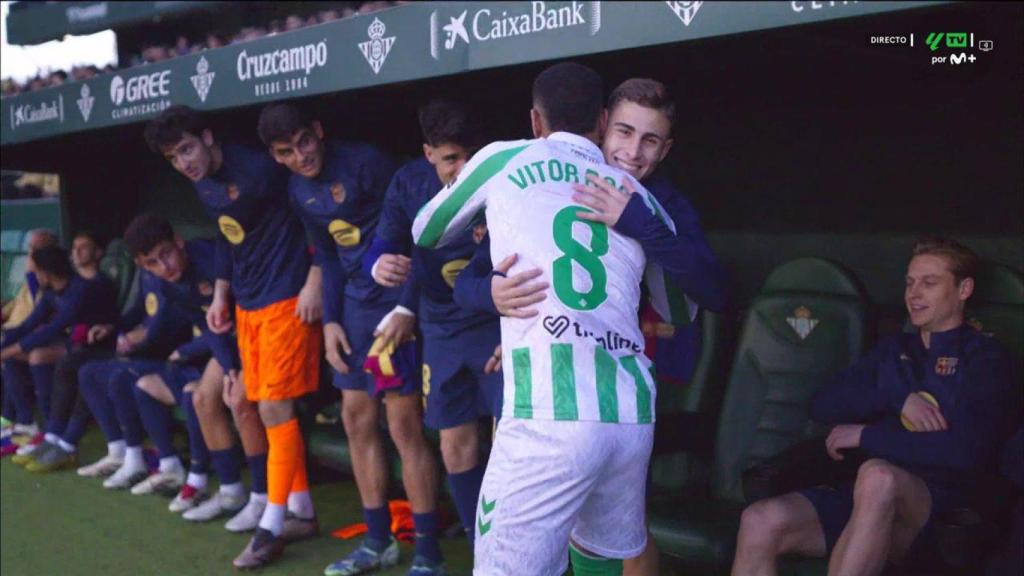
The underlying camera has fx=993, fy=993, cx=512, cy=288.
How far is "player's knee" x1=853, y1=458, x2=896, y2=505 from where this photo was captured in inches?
92.7

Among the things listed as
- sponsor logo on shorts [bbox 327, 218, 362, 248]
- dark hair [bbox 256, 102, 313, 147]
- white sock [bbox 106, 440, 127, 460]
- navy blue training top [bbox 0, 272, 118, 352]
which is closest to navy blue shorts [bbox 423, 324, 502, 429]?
sponsor logo on shorts [bbox 327, 218, 362, 248]

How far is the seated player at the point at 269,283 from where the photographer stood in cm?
373

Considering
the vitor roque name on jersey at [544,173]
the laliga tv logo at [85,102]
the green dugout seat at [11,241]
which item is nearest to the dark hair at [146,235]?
the laliga tv logo at [85,102]

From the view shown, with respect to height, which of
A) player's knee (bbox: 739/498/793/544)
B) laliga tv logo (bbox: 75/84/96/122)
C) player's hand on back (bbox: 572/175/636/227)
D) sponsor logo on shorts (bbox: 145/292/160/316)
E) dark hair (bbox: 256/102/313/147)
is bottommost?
player's knee (bbox: 739/498/793/544)

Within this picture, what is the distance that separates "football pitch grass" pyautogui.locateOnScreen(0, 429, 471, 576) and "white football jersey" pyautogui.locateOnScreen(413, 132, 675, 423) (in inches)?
63.4

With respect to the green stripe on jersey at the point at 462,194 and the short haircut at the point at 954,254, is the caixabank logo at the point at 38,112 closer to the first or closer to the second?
the green stripe on jersey at the point at 462,194

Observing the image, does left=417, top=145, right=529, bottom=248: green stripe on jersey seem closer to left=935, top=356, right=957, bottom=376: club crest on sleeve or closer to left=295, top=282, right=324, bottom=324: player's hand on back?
left=935, top=356, right=957, bottom=376: club crest on sleeve

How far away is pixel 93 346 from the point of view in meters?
5.56

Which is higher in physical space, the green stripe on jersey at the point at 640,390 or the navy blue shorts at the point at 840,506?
the green stripe on jersey at the point at 640,390

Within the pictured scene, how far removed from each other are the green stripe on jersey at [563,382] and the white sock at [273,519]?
203 centimetres

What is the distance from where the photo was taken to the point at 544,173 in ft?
6.56

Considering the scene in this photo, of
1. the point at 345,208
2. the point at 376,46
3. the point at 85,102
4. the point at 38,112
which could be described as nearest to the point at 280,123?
the point at 345,208

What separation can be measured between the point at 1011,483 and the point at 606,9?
5.29 feet

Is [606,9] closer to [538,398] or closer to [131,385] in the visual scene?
[538,398]
